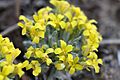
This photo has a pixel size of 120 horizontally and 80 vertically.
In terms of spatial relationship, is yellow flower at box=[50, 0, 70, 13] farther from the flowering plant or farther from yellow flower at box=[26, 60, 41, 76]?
yellow flower at box=[26, 60, 41, 76]

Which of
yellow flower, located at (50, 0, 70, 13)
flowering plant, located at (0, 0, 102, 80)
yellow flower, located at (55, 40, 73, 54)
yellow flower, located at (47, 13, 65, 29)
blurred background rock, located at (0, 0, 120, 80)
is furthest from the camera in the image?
blurred background rock, located at (0, 0, 120, 80)

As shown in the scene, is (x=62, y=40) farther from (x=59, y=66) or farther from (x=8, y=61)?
(x=8, y=61)

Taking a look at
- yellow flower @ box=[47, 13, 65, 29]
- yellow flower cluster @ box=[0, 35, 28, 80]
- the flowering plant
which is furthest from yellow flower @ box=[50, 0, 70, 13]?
yellow flower cluster @ box=[0, 35, 28, 80]

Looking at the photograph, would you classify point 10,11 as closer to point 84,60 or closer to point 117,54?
point 117,54

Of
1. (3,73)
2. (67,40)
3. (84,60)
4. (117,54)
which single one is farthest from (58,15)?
(117,54)

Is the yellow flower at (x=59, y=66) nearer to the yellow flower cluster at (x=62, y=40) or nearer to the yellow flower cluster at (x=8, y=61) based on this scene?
the yellow flower cluster at (x=62, y=40)

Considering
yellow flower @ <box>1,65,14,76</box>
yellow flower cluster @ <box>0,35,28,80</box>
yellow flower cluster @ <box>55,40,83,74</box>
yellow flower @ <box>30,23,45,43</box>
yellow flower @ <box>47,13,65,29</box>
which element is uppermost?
yellow flower @ <box>47,13,65,29</box>

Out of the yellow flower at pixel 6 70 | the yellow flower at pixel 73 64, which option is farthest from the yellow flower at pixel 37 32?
the yellow flower at pixel 6 70

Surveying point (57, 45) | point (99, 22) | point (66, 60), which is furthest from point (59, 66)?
point (99, 22)
